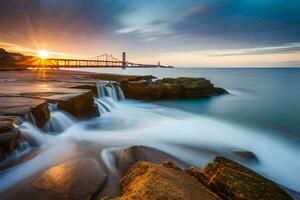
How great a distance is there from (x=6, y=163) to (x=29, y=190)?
1.34 metres

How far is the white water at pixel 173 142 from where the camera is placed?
19.5ft

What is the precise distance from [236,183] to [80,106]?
25.5 ft

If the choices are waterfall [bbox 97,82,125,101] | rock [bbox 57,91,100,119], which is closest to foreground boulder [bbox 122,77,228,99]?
waterfall [bbox 97,82,125,101]

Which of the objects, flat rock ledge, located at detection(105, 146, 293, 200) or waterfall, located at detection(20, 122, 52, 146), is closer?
flat rock ledge, located at detection(105, 146, 293, 200)

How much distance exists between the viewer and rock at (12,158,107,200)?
366 centimetres

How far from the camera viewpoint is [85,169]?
466 cm

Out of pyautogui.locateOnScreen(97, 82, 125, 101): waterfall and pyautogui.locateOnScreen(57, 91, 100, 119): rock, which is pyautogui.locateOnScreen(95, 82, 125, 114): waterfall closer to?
pyautogui.locateOnScreen(97, 82, 125, 101): waterfall

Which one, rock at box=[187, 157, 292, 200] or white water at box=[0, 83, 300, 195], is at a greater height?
rock at box=[187, 157, 292, 200]

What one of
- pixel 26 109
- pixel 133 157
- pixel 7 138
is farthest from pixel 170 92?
pixel 7 138

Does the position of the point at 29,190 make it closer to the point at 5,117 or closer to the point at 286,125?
the point at 5,117

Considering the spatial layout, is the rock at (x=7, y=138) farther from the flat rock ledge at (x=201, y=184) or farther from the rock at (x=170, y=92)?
the rock at (x=170, y=92)

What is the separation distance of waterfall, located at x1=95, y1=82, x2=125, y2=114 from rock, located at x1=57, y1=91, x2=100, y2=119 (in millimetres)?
1855

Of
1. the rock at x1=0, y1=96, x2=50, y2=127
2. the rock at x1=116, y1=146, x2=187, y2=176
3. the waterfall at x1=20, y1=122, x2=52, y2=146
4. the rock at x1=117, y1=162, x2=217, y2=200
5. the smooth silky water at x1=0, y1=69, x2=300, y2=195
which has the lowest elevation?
the smooth silky water at x1=0, y1=69, x2=300, y2=195

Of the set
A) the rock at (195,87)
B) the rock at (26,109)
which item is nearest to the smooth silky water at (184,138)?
the rock at (26,109)
